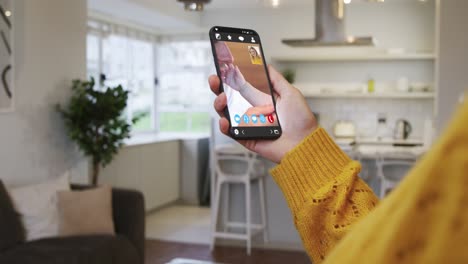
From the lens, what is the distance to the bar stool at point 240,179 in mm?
5062

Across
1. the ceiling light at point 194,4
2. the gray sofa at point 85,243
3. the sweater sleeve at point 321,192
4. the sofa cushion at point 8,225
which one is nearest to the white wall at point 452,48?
the ceiling light at point 194,4

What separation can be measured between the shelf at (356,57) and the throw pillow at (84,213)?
4210mm

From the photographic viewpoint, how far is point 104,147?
452 cm

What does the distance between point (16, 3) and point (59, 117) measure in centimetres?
95

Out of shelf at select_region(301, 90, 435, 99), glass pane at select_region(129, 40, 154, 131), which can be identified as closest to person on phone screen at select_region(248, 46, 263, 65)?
shelf at select_region(301, 90, 435, 99)

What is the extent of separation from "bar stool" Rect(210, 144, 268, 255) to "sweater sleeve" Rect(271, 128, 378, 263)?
4.19 meters

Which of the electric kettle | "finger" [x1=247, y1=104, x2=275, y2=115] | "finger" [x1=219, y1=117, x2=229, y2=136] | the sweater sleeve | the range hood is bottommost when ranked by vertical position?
the electric kettle

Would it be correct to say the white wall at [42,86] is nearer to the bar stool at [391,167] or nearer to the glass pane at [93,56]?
the glass pane at [93,56]

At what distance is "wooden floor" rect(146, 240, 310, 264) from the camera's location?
191 inches

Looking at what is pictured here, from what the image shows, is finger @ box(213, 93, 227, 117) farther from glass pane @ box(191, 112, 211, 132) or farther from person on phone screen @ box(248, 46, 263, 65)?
glass pane @ box(191, 112, 211, 132)

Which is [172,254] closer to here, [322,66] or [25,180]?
[25,180]

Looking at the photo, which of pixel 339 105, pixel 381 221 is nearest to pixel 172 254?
pixel 339 105

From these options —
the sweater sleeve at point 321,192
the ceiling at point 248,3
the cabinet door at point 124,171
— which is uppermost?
the ceiling at point 248,3

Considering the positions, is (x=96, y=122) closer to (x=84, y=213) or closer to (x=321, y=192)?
(x=84, y=213)
